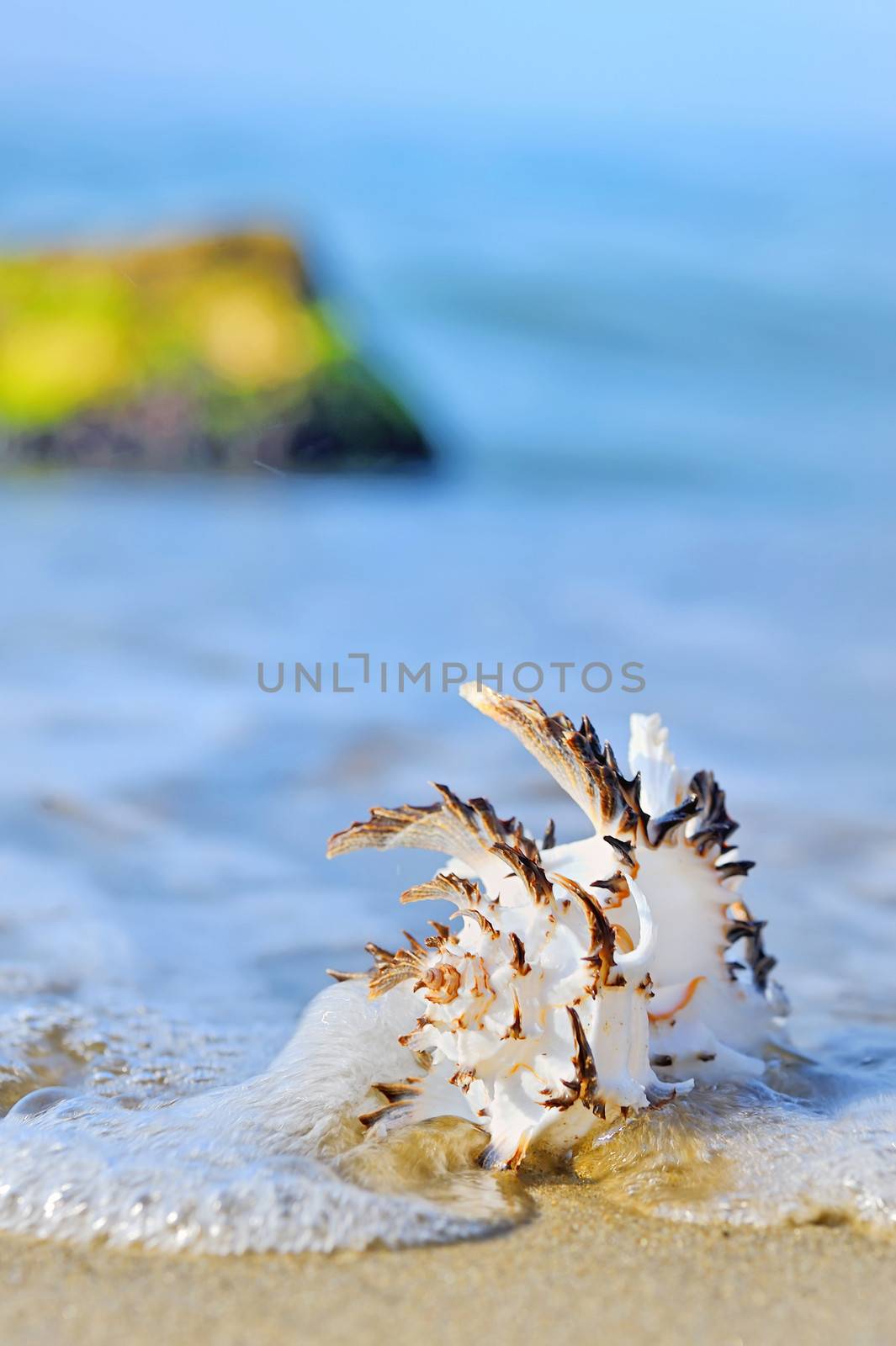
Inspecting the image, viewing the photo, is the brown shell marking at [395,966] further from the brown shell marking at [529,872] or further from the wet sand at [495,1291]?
the wet sand at [495,1291]

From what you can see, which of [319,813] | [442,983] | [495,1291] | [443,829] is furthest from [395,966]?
[319,813]

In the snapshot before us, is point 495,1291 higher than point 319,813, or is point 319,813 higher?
point 319,813

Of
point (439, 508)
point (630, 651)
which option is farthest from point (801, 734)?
point (439, 508)

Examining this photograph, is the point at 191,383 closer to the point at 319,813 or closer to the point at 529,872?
the point at 319,813

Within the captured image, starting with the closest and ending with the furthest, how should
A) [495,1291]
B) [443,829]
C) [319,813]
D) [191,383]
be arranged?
[495,1291] < [443,829] < [319,813] < [191,383]

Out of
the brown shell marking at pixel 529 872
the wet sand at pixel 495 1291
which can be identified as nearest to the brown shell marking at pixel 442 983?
the brown shell marking at pixel 529 872

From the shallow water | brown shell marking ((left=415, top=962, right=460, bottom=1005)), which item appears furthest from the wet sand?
brown shell marking ((left=415, top=962, right=460, bottom=1005))
